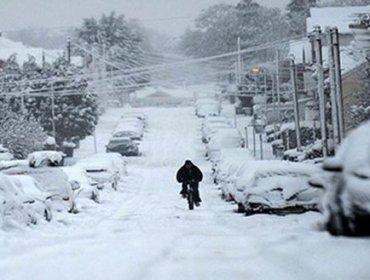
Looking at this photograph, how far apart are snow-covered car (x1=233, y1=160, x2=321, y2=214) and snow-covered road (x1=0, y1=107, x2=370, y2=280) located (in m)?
0.45

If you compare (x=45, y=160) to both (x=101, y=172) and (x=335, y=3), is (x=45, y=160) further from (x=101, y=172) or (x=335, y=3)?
(x=335, y=3)

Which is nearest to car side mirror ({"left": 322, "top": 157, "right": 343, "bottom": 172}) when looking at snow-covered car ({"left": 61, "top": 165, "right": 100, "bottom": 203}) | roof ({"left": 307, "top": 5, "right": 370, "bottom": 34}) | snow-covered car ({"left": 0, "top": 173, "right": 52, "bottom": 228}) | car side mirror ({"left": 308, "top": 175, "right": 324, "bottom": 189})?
car side mirror ({"left": 308, "top": 175, "right": 324, "bottom": 189})

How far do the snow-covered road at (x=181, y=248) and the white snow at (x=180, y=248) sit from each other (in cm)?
1

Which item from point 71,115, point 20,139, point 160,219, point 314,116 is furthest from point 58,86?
point 160,219

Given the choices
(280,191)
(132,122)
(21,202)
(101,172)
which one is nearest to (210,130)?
(132,122)

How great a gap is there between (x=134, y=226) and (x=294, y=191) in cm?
418

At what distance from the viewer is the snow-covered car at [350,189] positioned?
31.4 feet

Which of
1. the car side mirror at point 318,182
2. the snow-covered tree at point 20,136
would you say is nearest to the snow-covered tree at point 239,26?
the snow-covered tree at point 20,136

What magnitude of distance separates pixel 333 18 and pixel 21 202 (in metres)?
47.9

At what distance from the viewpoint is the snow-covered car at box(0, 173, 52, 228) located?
17.9m

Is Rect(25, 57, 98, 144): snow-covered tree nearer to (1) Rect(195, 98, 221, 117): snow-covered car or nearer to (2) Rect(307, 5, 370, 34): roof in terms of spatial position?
(2) Rect(307, 5, 370, 34): roof

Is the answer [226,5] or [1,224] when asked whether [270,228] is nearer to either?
[1,224]

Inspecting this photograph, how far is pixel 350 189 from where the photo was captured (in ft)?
31.9

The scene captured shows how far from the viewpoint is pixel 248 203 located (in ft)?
71.1
